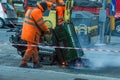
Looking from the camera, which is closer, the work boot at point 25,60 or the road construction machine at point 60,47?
the work boot at point 25,60

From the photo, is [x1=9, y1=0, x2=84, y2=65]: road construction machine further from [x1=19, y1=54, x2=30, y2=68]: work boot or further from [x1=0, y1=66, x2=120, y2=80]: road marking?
[x1=0, y1=66, x2=120, y2=80]: road marking

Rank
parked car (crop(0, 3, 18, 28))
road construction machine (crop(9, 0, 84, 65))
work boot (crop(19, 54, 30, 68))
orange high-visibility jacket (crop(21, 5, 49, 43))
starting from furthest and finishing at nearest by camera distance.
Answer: parked car (crop(0, 3, 18, 28)) → road construction machine (crop(9, 0, 84, 65)) → work boot (crop(19, 54, 30, 68)) → orange high-visibility jacket (crop(21, 5, 49, 43))

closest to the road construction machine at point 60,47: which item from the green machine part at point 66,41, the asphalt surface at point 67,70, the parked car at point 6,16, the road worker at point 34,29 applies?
the green machine part at point 66,41

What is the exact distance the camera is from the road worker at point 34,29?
10.3 meters

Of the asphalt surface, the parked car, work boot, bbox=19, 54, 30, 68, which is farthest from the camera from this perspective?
the parked car

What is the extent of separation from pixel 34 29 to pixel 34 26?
3.1 inches

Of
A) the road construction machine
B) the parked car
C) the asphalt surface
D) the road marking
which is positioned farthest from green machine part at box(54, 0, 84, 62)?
the parked car

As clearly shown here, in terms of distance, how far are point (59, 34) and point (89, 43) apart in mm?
5245

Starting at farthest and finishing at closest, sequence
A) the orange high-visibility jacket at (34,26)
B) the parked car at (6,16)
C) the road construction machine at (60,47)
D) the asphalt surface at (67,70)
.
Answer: the parked car at (6,16), the road construction machine at (60,47), the orange high-visibility jacket at (34,26), the asphalt surface at (67,70)

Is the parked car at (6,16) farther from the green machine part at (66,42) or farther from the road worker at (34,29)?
the road worker at (34,29)

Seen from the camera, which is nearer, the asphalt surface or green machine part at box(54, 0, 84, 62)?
the asphalt surface

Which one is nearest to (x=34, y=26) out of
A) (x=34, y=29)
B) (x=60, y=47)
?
(x=34, y=29)

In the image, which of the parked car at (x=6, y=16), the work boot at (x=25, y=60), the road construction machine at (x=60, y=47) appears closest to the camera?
the work boot at (x=25, y=60)

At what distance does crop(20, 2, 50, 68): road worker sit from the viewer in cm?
1034
